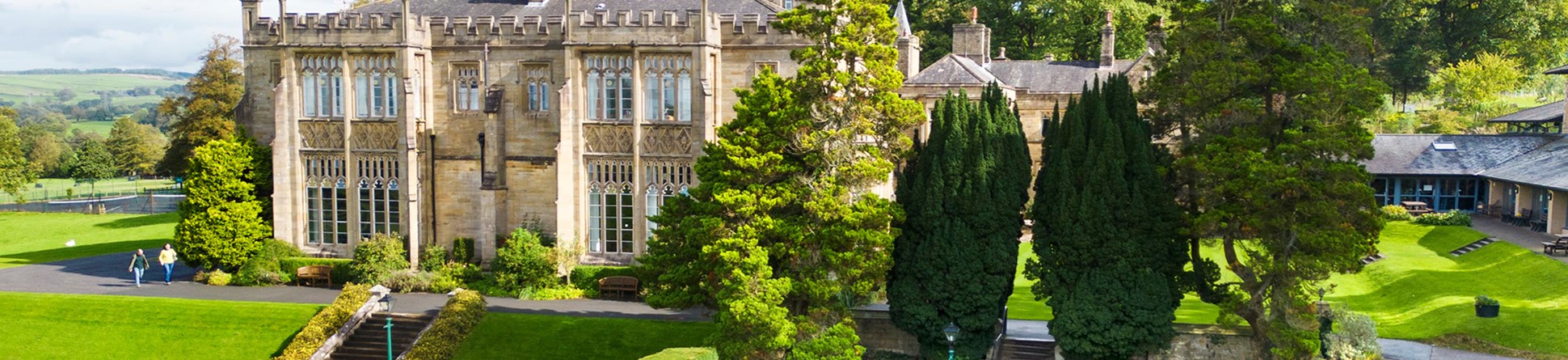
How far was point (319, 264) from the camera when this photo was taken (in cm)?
3869

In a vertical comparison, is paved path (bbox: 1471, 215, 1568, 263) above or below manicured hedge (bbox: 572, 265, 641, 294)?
above

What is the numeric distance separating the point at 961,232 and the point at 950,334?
10.1 feet

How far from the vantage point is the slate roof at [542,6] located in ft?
129

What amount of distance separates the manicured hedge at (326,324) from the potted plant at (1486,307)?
2886 centimetres

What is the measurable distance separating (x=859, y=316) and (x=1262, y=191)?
9799 millimetres

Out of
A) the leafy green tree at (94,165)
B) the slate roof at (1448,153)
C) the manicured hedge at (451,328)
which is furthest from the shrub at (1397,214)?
the leafy green tree at (94,165)

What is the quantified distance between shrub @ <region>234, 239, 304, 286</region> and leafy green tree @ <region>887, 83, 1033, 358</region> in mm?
19544

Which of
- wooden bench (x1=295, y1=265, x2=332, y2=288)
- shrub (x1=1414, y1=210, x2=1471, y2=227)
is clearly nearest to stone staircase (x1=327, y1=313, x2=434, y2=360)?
wooden bench (x1=295, y1=265, x2=332, y2=288)

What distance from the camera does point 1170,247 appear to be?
29828mm

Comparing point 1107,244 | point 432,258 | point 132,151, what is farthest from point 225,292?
point 132,151

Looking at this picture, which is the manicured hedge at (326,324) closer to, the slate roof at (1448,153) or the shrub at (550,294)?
the shrub at (550,294)

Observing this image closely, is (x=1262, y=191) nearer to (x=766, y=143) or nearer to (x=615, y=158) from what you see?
(x=766, y=143)

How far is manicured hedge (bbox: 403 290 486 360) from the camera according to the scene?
31219 millimetres

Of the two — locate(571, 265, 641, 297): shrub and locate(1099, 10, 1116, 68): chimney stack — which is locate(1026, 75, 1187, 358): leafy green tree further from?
locate(1099, 10, 1116, 68): chimney stack
